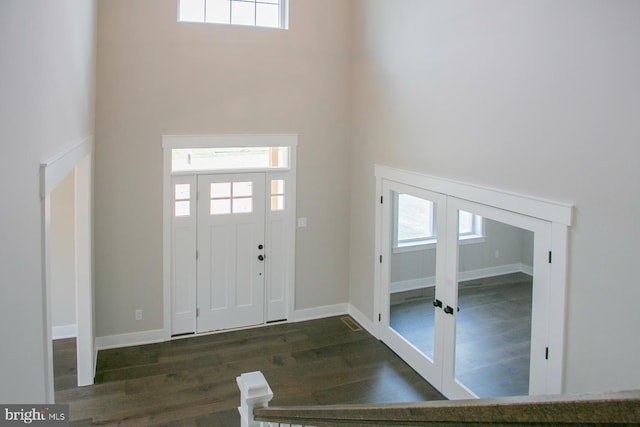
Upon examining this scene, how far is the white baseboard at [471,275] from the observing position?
14.5 ft

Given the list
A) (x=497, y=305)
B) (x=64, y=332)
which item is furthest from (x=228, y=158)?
(x=497, y=305)

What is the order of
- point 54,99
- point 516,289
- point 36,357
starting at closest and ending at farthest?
point 36,357 < point 54,99 < point 516,289

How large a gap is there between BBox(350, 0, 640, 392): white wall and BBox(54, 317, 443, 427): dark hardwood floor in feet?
7.15

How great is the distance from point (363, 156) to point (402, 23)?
1.77 m

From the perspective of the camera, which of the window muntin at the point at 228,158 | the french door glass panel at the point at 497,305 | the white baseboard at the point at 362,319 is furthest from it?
the white baseboard at the point at 362,319

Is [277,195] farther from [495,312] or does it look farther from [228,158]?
[495,312]

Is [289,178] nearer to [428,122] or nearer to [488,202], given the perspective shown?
[428,122]

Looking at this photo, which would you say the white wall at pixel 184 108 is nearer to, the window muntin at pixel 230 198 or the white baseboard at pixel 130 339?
the white baseboard at pixel 130 339

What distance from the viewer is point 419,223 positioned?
5.78 metres

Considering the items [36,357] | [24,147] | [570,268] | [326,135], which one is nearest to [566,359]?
[570,268]

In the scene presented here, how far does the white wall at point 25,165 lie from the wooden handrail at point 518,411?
163 cm

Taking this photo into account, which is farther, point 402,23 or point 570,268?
point 402,23

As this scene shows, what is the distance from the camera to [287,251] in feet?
23.6

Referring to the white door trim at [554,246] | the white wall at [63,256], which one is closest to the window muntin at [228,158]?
the white wall at [63,256]
